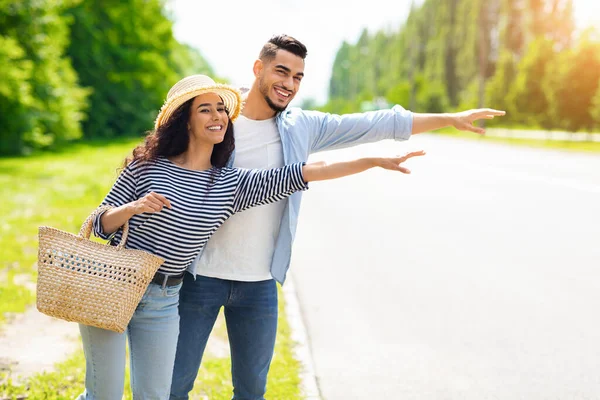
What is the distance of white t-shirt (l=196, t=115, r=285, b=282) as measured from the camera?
143 inches

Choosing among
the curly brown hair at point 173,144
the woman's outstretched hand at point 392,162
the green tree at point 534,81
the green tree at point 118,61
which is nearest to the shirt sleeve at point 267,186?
the curly brown hair at point 173,144

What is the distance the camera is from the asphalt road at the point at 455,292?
538cm

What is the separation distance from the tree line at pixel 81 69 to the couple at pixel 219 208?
24.0 metres

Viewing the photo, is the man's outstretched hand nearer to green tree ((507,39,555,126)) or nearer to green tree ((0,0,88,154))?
green tree ((0,0,88,154))

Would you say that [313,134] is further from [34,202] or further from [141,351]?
[34,202]

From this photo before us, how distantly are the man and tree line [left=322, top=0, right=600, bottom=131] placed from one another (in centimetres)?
2985

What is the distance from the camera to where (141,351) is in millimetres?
3283

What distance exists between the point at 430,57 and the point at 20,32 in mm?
67673

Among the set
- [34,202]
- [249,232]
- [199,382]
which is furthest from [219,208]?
[34,202]

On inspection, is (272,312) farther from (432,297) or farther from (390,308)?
(432,297)

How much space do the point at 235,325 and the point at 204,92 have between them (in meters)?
1.21

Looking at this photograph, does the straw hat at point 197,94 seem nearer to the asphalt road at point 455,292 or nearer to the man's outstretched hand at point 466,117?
the man's outstretched hand at point 466,117

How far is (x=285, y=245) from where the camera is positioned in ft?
12.0

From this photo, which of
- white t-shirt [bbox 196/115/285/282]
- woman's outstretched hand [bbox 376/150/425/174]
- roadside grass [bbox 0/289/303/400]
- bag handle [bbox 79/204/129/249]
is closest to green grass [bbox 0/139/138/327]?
bag handle [bbox 79/204/129/249]
